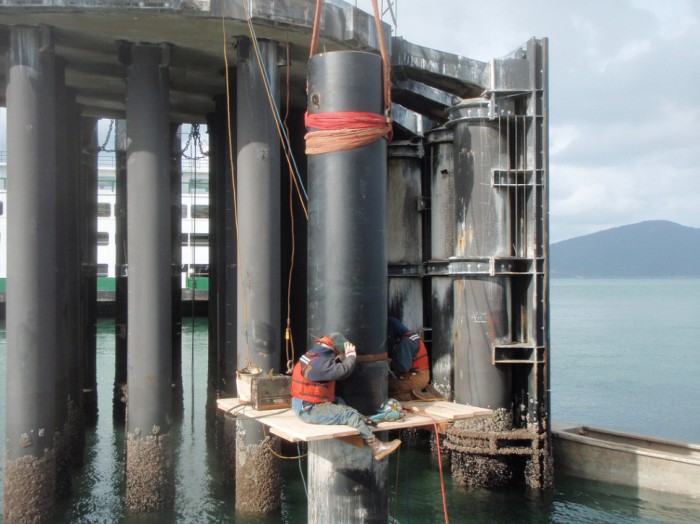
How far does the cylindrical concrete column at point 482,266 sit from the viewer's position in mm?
15688

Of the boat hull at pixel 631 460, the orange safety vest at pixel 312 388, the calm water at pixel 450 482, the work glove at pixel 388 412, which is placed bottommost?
the calm water at pixel 450 482

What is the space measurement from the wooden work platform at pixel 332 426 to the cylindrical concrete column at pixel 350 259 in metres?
0.37

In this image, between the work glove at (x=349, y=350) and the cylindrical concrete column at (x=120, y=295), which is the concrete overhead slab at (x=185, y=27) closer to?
the cylindrical concrete column at (x=120, y=295)

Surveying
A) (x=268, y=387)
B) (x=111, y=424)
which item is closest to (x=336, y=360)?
(x=268, y=387)

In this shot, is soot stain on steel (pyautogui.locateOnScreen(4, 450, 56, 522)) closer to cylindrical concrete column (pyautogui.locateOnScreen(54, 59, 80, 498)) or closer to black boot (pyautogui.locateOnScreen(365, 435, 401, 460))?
cylindrical concrete column (pyautogui.locateOnScreen(54, 59, 80, 498))

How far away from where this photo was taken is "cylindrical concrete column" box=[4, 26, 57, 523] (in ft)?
42.8

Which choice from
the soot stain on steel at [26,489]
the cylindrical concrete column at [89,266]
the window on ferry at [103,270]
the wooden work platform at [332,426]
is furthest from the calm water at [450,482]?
the window on ferry at [103,270]

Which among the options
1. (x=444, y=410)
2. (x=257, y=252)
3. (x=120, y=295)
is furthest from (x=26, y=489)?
(x=120, y=295)

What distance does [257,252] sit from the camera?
13.9 meters

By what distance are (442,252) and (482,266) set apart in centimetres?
195

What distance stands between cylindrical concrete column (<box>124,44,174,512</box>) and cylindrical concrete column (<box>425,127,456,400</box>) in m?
6.52

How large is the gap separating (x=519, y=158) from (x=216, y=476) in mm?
9900

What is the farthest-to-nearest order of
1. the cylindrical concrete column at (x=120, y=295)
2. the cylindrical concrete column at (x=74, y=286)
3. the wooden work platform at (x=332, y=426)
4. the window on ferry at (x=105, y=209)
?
the window on ferry at (x=105, y=209)
the cylindrical concrete column at (x=120, y=295)
the cylindrical concrete column at (x=74, y=286)
the wooden work platform at (x=332, y=426)

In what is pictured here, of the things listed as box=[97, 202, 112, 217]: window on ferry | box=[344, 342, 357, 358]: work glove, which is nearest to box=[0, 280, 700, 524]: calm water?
box=[344, 342, 357, 358]: work glove
